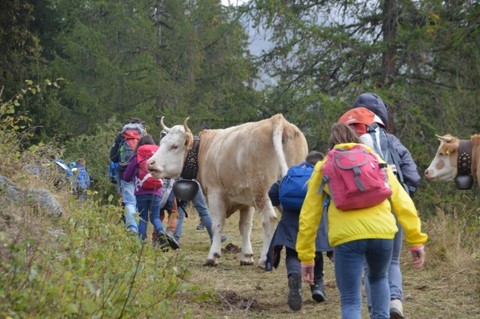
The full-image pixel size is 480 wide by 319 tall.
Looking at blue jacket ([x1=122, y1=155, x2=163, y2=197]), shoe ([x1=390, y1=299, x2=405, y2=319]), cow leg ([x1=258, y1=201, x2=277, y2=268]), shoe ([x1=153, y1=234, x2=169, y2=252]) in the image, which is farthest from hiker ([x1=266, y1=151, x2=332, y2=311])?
blue jacket ([x1=122, y1=155, x2=163, y2=197])

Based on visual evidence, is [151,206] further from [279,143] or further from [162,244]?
[162,244]

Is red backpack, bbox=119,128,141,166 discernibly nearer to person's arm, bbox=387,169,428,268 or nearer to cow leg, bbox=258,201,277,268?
cow leg, bbox=258,201,277,268

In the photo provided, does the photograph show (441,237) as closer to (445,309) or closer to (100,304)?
(445,309)

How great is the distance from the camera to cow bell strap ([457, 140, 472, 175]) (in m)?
12.0

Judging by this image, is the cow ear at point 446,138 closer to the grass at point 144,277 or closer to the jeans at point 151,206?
the grass at point 144,277

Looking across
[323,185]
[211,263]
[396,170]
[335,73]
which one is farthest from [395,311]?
[335,73]

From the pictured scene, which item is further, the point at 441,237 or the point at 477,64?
the point at 477,64

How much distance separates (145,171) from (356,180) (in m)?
6.47

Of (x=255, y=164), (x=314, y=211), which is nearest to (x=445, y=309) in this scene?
(x=314, y=211)

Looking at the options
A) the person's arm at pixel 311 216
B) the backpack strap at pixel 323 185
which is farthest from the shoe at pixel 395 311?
the backpack strap at pixel 323 185

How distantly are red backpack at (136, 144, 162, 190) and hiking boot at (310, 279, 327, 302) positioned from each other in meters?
3.96

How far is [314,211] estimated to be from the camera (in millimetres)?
5910

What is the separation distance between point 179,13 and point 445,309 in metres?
31.1

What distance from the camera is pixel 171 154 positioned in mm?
11578
